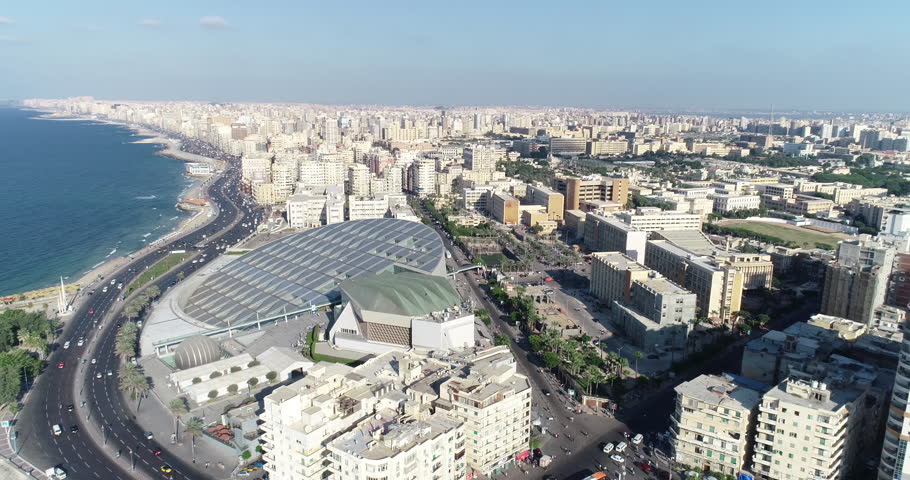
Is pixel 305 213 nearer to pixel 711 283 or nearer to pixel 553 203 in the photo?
pixel 553 203

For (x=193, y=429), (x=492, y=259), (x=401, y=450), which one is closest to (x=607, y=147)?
(x=492, y=259)

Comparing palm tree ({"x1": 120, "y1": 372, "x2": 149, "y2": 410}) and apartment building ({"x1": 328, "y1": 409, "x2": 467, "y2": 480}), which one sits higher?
apartment building ({"x1": 328, "y1": 409, "x2": 467, "y2": 480})

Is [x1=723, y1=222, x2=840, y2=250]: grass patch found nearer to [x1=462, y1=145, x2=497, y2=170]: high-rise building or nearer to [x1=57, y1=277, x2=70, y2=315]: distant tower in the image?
[x1=462, y1=145, x2=497, y2=170]: high-rise building

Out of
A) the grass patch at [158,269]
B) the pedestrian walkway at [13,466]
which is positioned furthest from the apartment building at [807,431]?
the grass patch at [158,269]

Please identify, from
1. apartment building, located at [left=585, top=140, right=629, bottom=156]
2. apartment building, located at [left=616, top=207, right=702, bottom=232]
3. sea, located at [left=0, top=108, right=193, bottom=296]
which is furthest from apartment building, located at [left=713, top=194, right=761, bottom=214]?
sea, located at [left=0, top=108, right=193, bottom=296]

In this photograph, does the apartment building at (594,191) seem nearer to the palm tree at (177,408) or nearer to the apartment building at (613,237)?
the apartment building at (613,237)

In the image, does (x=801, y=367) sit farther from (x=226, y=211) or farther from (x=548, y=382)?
(x=226, y=211)

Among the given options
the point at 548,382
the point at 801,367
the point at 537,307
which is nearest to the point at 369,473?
the point at 548,382
